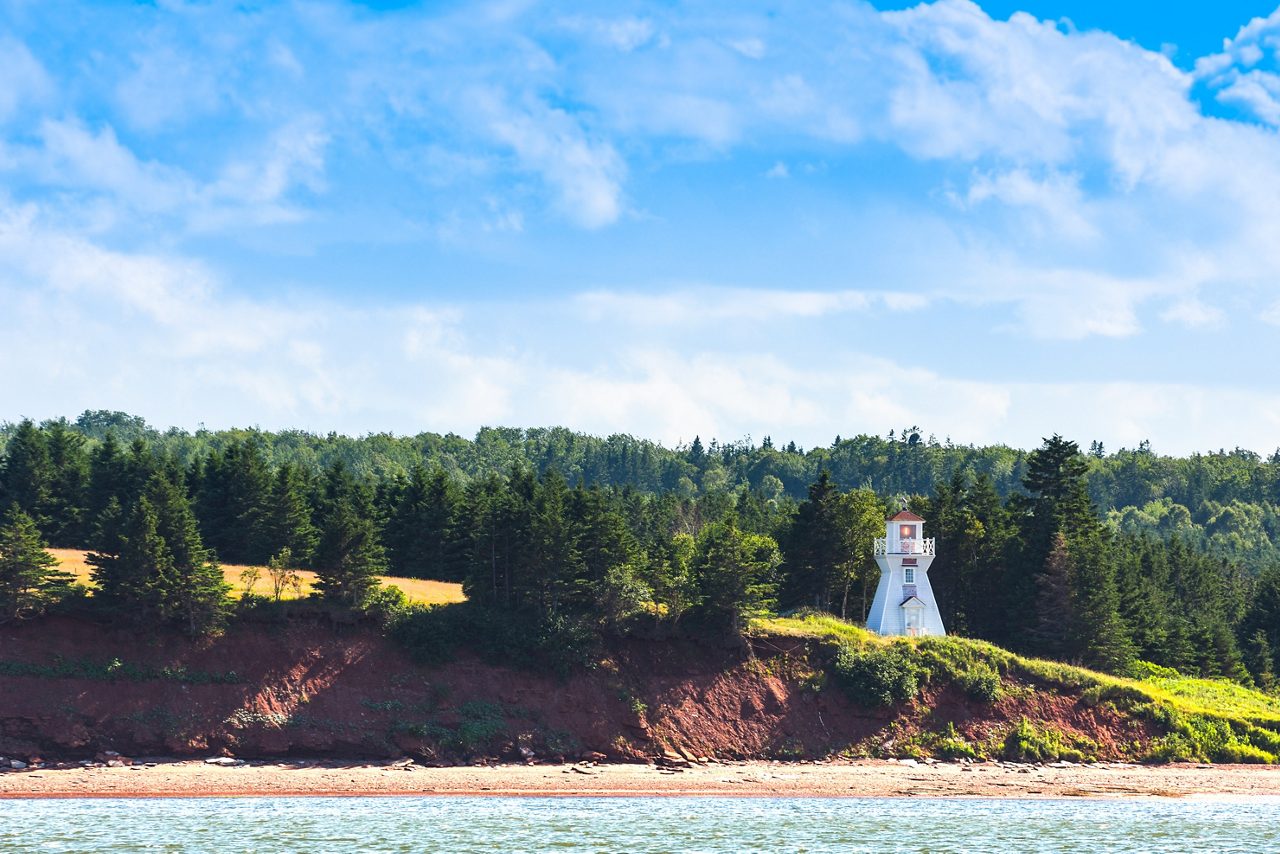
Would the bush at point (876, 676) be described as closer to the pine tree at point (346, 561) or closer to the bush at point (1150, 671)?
the bush at point (1150, 671)

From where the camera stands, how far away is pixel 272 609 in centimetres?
6297

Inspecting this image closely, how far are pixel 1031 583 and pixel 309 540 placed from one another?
4317cm

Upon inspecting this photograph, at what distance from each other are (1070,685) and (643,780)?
953 inches

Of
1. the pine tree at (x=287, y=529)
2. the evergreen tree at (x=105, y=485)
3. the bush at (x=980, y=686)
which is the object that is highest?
the evergreen tree at (x=105, y=485)

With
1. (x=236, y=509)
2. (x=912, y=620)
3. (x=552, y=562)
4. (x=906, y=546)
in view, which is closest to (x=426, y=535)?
(x=236, y=509)

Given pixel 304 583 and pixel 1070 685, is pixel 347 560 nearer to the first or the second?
pixel 304 583

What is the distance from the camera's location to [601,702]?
62656mm

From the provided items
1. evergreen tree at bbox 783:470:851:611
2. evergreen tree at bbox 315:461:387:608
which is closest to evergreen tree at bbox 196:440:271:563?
evergreen tree at bbox 315:461:387:608

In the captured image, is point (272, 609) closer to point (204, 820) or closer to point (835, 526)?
point (204, 820)

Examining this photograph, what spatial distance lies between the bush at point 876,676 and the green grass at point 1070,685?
84 millimetres

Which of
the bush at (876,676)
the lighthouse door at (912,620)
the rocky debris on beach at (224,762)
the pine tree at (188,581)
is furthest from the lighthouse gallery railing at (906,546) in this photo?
the rocky debris on beach at (224,762)

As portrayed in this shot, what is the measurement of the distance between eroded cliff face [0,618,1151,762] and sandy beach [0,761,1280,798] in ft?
5.35

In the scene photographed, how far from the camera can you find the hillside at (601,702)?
58062 mm

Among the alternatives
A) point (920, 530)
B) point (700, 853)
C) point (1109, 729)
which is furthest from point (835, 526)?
point (700, 853)
